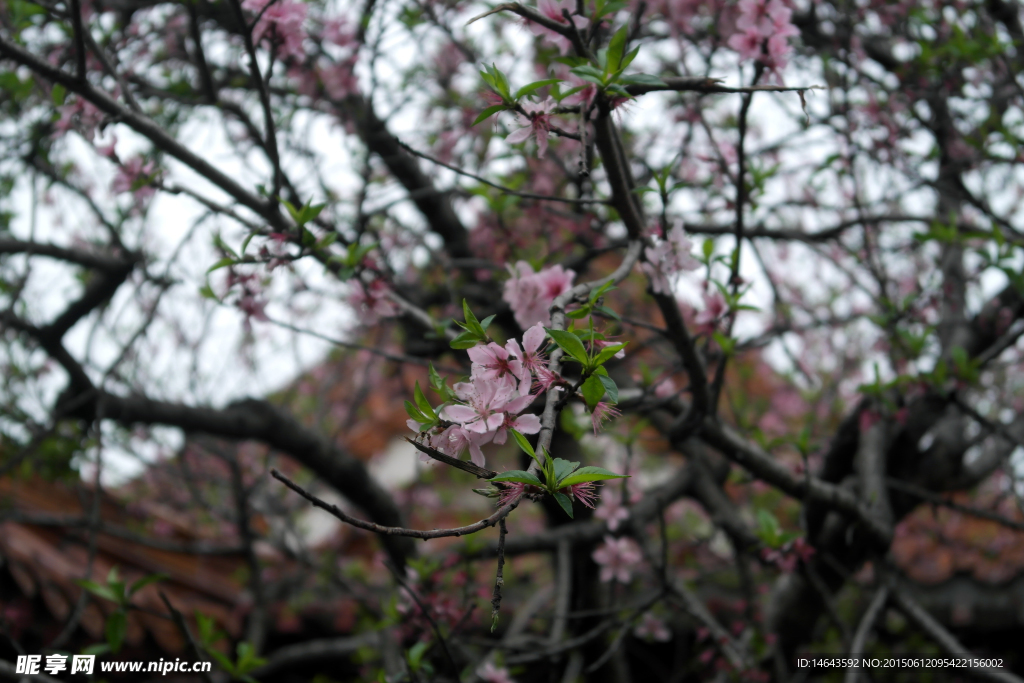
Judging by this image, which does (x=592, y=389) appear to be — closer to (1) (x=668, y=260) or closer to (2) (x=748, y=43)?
(1) (x=668, y=260)

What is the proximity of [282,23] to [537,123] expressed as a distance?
1083mm

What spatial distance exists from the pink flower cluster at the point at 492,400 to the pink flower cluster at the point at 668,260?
0.62 m

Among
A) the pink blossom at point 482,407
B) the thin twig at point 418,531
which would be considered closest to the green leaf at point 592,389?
the pink blossom at point 482,407

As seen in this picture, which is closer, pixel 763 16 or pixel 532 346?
pixel 532 346

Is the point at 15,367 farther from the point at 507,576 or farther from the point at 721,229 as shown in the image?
the point at 721,229

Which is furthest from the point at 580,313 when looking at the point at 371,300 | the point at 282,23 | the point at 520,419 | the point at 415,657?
the point at 282,23

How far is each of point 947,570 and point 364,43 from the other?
4.49 meters

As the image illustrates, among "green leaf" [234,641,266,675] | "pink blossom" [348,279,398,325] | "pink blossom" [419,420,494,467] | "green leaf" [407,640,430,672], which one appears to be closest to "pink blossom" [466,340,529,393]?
"pink blossom" [419,420,494,467]

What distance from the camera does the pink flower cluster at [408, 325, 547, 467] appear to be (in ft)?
3.28

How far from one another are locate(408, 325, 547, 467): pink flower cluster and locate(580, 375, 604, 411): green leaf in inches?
3.3

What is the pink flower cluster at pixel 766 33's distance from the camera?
166 cm

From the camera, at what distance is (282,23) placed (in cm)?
196

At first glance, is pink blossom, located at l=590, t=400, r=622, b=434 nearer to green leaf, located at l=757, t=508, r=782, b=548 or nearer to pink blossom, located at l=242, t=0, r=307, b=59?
green leaf, located at l=757, t=508, r=782, b=548

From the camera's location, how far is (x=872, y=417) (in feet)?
9.06
